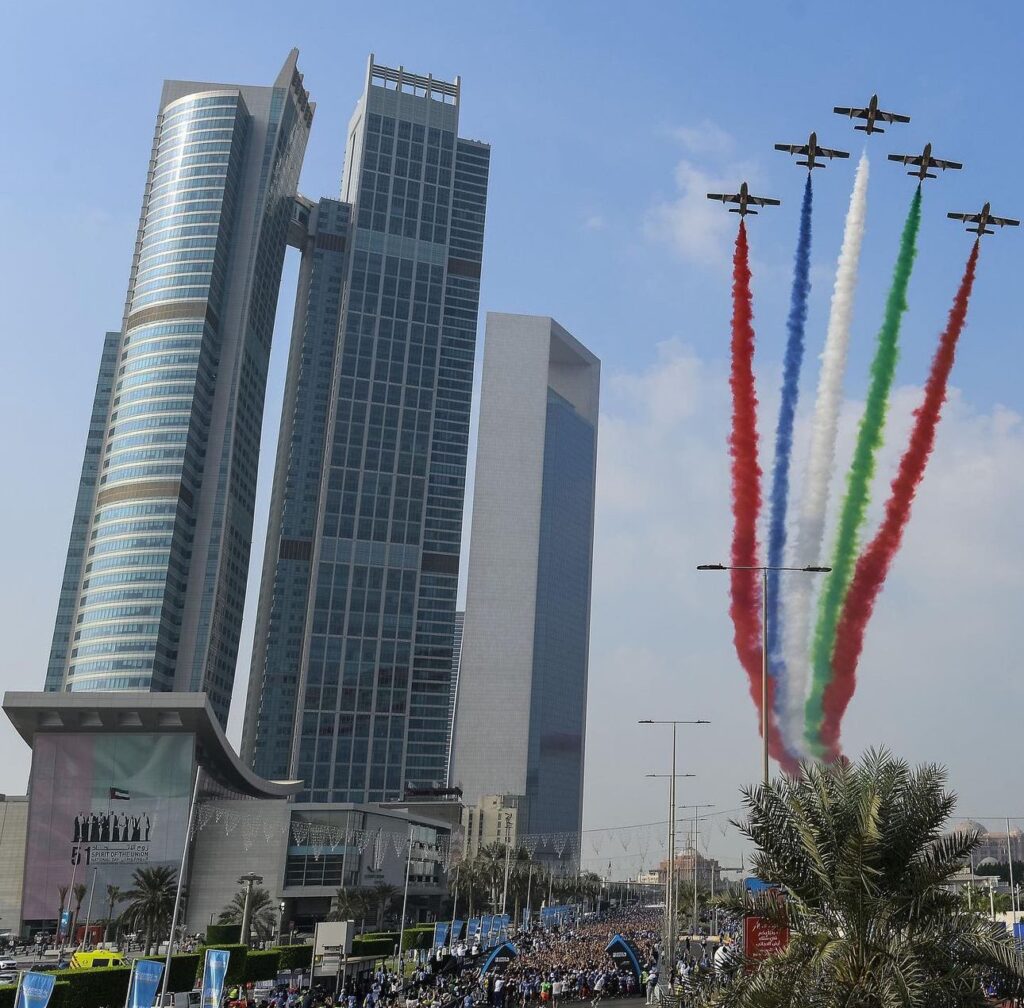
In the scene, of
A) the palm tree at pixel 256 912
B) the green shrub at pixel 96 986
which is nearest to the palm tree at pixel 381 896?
the palm tree at pixel 256 912

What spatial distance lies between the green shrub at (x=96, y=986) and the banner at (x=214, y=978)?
618 inches

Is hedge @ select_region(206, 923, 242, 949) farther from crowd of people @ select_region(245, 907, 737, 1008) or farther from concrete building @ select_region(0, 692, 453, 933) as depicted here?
concrete building @ select_region(0, 692, 453, 933)

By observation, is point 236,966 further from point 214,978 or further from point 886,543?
point 886,543

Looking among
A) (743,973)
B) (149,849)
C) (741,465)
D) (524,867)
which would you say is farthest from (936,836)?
(524,867)

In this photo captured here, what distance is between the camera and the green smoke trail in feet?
251

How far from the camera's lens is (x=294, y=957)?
252 ft

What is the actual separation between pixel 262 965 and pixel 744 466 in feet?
145

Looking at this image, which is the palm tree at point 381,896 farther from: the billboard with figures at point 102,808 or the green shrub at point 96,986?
the green shrub at point 96,986

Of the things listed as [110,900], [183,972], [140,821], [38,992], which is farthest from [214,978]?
[140,821]

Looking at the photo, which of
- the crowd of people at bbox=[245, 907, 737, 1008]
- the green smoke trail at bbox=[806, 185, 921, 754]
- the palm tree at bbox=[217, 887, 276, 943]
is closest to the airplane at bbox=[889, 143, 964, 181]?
the green smoke trail at bbox=[806, 185, 921, 754]

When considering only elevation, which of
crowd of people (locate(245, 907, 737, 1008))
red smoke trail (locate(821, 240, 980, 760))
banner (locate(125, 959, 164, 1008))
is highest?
red smoke trail (locate(821, 240, 980, 760))

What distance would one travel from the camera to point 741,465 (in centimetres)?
7681

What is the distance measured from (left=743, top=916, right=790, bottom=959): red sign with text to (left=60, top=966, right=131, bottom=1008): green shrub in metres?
40.8

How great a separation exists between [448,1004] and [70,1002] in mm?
17958
